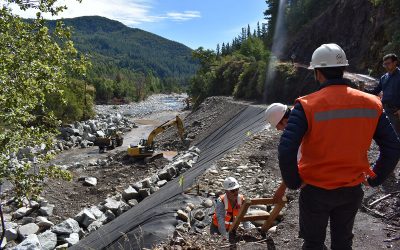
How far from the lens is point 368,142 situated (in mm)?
3146

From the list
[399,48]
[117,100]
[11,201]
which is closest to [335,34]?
[399,48]

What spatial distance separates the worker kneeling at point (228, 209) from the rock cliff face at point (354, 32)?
17553mm

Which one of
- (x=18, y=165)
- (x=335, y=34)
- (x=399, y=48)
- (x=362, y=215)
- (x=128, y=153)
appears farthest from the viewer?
(x=335, y=34)

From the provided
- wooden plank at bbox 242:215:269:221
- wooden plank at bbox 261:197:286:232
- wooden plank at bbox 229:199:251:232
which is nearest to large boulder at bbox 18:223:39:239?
wooden plank at bbox 229:199:251:232

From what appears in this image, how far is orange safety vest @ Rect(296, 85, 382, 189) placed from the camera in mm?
2955

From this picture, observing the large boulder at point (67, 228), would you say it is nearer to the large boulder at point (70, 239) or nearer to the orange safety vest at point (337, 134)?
the large boulder at point (70, 239)

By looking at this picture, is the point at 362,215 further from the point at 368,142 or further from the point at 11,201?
the point at 11,201

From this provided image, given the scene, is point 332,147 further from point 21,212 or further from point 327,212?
point 21,212

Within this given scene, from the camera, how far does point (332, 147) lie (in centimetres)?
301

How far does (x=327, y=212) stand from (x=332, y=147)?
58 centimetres

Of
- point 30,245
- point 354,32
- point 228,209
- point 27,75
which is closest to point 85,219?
point 30,245

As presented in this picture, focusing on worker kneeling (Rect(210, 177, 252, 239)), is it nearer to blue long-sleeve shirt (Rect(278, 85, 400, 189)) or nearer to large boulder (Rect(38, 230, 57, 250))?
blue long-sleeve shirt (Rect(278, 85, 400, 189))

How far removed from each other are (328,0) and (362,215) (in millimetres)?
46144

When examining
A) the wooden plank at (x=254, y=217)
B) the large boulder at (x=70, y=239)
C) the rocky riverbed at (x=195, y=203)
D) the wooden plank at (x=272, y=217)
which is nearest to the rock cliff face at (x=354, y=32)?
the rocky riverbed at (x=195, y=203)
